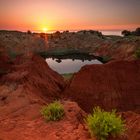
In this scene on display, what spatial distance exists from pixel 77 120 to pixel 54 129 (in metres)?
1.40

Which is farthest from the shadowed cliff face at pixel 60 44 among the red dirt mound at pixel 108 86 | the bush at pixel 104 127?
the bush at pixel 104 127

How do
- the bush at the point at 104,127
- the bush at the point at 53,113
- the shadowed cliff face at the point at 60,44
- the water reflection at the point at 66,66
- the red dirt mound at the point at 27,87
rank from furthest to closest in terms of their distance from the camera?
the shadowed cliff face at the point at 60,44 < the water reflection at the point at 66,66 < the red dirt mound at the point at 27,87 < the bush at the point at 53,113 < the bush at the point at 104,127

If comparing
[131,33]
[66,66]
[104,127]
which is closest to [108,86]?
[104,127]

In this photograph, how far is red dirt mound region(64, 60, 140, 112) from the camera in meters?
24.2

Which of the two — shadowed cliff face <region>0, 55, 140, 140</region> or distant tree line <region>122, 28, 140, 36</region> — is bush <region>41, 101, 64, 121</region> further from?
distant tree line <region>122, 28, 140, 36</region>

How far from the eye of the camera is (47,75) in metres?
25.2

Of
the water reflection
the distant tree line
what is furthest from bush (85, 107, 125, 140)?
the distant tree line

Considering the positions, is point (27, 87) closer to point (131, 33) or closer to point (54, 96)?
point (54, 96)

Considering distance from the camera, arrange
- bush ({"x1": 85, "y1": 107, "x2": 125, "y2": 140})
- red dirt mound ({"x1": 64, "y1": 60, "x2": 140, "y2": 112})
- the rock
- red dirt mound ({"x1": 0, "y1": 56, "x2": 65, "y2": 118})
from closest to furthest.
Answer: bush ({"x1": 85, "y1": 107, "x2": 125, "y2": 140}), the rock, red dirt mound ({"x1": 0, "y1": 56, "x2": 65, "y2": 118}), red dirt mound ({"x1": 64, "y1": 60, "x2": 140, "y2": 112})

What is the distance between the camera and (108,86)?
2538cm

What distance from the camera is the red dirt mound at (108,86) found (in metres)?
24.2

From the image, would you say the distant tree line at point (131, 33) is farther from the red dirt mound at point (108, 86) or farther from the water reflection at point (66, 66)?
the red dirt mound at point (108, 86)

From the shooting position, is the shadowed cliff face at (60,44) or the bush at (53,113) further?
the shadowed cliff face at (60,44)

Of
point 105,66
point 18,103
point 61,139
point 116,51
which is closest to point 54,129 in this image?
point 61,139
